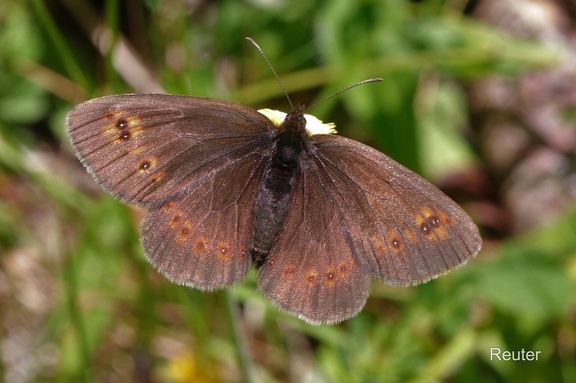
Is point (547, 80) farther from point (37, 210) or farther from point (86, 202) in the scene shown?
point (37, 210)

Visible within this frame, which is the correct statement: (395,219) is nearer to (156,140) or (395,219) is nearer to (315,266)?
(315,266)

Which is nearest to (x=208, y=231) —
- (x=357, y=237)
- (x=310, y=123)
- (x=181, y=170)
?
(x=181, y=170)

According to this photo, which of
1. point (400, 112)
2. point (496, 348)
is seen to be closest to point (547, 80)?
point (400, 112)

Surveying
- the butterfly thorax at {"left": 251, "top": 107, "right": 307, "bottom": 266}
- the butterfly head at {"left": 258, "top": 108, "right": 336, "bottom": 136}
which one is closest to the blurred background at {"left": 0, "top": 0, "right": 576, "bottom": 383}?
the butterfly thorax at {"left": 251, "top": 107, "right": 307, "bottom": 266}
